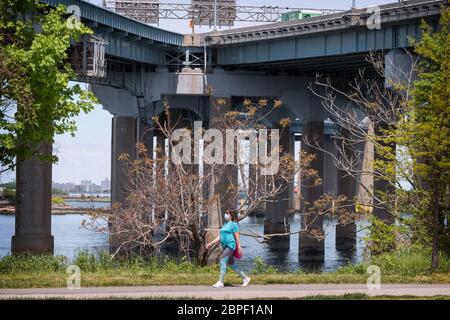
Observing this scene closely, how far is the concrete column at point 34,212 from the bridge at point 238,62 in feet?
27.9

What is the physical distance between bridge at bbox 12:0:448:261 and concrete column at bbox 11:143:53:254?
8.50 meters

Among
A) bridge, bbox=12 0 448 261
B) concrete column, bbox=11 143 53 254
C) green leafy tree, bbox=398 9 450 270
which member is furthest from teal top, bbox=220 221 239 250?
bridge, bbox=12 0 448 261

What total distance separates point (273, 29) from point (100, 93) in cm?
1880

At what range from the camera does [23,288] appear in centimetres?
2425

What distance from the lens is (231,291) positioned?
23.7m

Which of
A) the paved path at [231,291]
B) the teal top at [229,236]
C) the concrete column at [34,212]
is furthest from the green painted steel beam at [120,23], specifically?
the paved path at [231,291]

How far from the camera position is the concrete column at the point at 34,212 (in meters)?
55.4

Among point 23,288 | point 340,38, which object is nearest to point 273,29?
point 340,38

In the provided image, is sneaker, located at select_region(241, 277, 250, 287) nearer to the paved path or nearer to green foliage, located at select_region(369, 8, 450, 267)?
the paved path

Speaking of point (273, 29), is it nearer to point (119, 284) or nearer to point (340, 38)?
point (340, 38)

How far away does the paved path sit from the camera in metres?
22.4

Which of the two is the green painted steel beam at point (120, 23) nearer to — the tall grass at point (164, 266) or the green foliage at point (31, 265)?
the green foliage at point (31, 265)

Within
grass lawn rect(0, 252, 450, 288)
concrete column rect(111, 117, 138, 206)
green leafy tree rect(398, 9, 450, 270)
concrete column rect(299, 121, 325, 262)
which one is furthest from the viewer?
concrete column rect(111, 117, 138, 206)

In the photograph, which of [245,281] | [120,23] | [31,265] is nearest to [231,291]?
[245,281]
